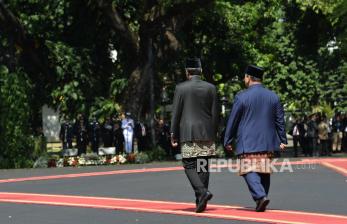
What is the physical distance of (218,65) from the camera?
39.7 metres

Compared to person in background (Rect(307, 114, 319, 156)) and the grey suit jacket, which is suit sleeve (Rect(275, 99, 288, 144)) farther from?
person in background (Rect(307, 114, 319, 156))

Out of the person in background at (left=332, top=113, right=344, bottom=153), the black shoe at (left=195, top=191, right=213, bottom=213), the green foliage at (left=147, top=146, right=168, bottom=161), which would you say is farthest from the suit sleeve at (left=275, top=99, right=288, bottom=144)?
the person in background at (left=332, top=113, right=344, bottom=153)

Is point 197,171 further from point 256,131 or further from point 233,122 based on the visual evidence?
point 256,131

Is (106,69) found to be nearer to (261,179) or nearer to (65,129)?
(65,129)

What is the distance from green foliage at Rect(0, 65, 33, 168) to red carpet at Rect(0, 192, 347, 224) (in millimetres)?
11613

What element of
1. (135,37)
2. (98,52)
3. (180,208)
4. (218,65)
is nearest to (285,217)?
(180,208)

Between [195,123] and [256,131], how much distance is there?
743 mm

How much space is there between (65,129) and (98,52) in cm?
404

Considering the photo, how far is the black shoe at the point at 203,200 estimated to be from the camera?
10.7 metres

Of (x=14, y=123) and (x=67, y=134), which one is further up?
(x=14, y=123)

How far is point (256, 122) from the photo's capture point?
1075cm

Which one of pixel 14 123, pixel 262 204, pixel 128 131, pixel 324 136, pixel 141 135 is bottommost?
pixel 262 204

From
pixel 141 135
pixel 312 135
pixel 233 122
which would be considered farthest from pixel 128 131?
pixel 233 122

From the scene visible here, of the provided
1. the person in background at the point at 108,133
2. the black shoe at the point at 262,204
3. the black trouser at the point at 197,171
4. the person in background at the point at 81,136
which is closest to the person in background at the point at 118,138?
the person in background at the point at 108,133
